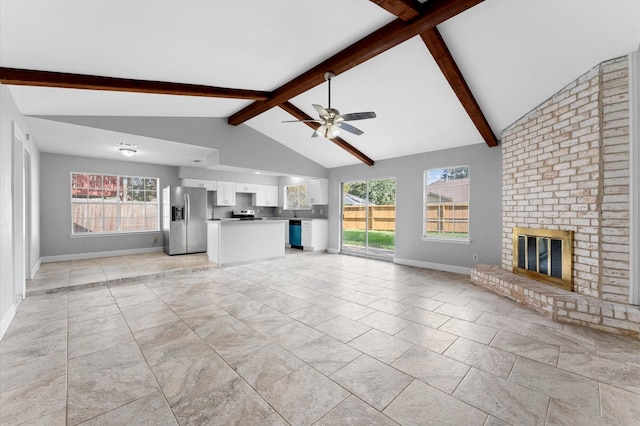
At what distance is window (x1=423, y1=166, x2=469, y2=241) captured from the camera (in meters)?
5.32

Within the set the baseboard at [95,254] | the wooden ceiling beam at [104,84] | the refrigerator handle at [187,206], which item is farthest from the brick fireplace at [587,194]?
the baseboard at [95,254]

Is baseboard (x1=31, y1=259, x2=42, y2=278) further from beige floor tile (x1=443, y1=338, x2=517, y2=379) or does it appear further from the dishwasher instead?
beige floor tile (x1=443, y1=338, x2=517, y2=379)

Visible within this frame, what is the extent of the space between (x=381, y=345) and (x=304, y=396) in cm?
94

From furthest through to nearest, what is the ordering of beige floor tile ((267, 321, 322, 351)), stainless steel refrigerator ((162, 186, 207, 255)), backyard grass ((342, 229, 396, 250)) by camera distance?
1. backyard grass ((342, 229, 396, 250))
2. stainless steel refrigerator ((162, 186, 207, 255))
3. beige floor tile ((267, 321, 322, 351))

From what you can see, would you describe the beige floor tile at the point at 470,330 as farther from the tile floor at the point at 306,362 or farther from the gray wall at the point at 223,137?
the gray wall at the point at 223,137

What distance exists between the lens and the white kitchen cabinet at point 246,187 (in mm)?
7941

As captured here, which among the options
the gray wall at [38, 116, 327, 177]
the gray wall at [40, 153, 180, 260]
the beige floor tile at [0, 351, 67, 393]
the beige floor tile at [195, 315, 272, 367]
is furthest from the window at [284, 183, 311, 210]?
the beige floor tile at [0, 351, 67, 393]

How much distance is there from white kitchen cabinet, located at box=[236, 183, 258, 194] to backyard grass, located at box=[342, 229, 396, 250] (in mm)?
2991

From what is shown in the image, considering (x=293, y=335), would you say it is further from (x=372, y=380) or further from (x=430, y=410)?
(x=430, y=410)

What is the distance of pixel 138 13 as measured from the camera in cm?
218

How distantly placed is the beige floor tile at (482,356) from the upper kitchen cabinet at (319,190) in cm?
569

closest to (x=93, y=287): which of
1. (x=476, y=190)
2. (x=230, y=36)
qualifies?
(x=230, y=36)

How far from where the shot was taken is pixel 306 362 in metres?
2.22

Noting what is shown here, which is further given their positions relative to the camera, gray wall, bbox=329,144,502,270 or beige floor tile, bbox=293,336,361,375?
gray wall, bbox=329,144,502,270
